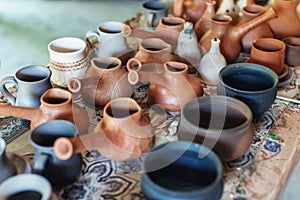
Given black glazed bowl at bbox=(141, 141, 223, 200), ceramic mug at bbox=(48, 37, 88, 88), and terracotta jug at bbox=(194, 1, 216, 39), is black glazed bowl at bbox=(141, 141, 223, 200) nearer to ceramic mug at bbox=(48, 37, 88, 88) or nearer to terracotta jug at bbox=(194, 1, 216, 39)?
ceramic mug at bbox=(48, 37, 88, 88)

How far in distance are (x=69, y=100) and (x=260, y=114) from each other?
419mm

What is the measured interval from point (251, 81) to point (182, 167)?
1.10 ft

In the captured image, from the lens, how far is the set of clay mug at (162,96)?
73 centimetres

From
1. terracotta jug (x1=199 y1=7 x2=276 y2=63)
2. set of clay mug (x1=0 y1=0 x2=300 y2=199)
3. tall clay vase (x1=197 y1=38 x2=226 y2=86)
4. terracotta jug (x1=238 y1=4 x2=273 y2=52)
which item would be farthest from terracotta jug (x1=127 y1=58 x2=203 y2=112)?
terracotta jug (x1=238 y1=4 x2=273 y2=52)

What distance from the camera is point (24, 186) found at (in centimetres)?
67

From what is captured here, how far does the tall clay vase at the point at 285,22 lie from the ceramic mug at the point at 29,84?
27.2 inches

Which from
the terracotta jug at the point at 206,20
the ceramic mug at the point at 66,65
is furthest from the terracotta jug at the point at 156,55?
the terracotta jug at the point at 206,20

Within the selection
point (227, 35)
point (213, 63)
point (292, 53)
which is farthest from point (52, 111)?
point (292, 53)

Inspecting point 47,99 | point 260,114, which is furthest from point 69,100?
point 260,114

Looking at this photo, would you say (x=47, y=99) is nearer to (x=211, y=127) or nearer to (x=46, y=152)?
(x=46, y=152)

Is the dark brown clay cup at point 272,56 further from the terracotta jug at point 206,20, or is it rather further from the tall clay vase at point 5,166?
the tall clay vase at point 5,166

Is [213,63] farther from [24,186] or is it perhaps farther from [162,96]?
[24,186]

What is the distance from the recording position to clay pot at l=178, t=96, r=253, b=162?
763mm

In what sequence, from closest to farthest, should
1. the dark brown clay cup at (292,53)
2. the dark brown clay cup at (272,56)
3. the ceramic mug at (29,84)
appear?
the ceramic mug at (29,84) < the dark brown clay cup at (272,56) < the dark brown clay cup at (292,53)
